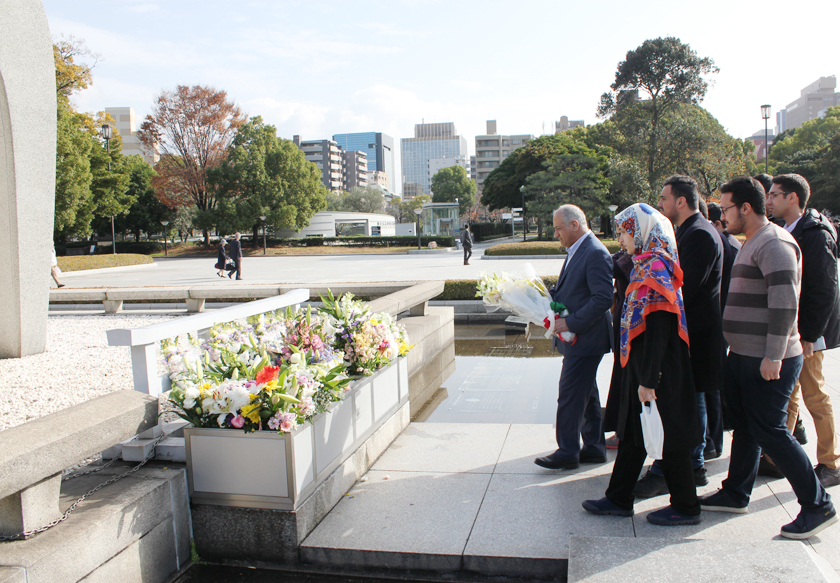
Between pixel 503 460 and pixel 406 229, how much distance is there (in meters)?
60.7

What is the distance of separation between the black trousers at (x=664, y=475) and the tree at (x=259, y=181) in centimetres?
4272

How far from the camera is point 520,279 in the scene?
13.3ft

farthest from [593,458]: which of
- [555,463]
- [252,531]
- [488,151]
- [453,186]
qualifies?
[488,151]

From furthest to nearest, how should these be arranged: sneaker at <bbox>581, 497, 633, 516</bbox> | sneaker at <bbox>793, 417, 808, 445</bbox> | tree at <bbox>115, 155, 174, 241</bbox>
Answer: tree at <bbox>115, 155, 174, 241</bbox> < sneaker at <bbox>793, 417, 808, 445</bbox> < sneaker at <bbox>581, 497, 633, 516</bbox>

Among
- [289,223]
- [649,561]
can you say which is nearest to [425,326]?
[649,561]

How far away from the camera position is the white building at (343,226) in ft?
193

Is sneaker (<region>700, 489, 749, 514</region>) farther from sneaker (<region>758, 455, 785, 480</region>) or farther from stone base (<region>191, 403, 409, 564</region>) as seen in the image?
stone base (<region>191, 403, 409, 564</region>)

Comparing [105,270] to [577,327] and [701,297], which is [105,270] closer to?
[577,327]

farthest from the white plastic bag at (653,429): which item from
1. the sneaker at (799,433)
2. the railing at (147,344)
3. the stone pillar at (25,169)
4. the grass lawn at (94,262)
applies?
the grass lawn at (94,262)

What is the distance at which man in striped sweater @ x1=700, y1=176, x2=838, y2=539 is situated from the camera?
119 inches

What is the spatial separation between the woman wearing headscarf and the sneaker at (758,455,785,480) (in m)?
1.01

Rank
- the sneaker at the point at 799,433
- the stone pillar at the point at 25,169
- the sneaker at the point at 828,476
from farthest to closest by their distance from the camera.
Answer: the stone pillar at the point at 25,169 < the sneaker at the point at 799,433 < the sneaker at the point at 828,476

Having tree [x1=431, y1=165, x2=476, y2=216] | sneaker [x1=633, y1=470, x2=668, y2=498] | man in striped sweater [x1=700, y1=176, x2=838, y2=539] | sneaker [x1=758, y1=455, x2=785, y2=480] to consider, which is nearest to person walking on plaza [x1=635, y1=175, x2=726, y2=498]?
sneaker [x1=633, y1=470, x2=668, y2=498]

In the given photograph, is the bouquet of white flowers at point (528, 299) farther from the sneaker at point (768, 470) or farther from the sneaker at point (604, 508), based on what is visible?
the sneaker at point (768, 470)
